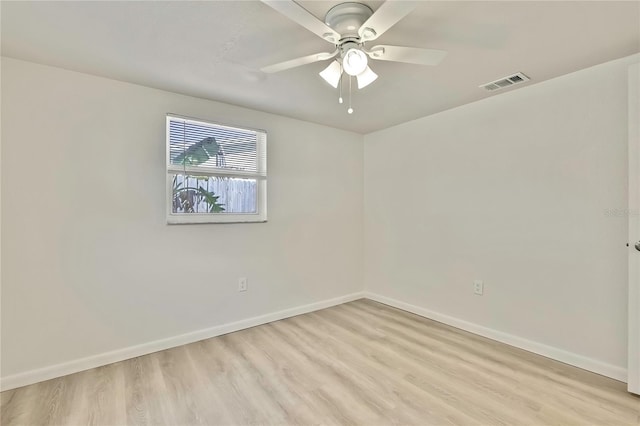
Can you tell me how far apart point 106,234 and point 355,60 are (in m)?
2.19

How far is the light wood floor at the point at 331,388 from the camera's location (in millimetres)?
1674

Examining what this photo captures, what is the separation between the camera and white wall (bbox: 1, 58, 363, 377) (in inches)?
78.7

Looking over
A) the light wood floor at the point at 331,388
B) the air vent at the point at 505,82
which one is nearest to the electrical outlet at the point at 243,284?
the light wood floor at the point at 331,388

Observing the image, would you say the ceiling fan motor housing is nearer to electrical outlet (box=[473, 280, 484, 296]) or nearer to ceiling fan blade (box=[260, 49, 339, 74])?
ceiling fan blade (box=[260, 49, 339, 74])

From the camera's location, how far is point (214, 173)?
9.14 feet

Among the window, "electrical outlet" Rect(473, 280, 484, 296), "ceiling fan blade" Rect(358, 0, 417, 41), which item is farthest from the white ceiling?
"electrical outlet" Rect(473, 280, 484, 296)

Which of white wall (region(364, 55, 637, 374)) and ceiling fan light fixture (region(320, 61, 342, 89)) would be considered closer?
ceiling fan light fixture (region(320, 61, 342, 89))

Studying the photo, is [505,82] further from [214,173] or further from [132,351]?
[132,351]

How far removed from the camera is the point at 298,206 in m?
3.35

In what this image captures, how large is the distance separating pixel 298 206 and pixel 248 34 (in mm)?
1912

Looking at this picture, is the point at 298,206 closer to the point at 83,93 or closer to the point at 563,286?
the point at 83,93

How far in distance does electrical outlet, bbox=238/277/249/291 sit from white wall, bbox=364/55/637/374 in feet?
5.74

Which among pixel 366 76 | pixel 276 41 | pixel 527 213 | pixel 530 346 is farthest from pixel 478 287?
pixel 276 41

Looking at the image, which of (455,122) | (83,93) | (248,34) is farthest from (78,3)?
(455,122)
